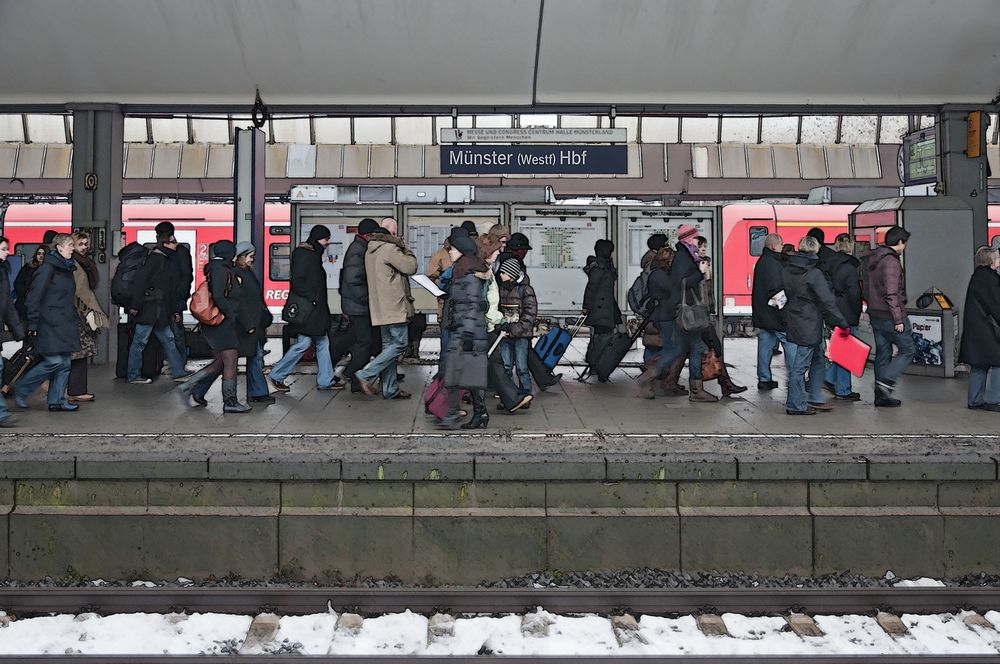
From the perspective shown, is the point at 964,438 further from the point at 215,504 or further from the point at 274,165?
the point at 274,165

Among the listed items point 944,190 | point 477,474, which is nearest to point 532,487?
point 477,474

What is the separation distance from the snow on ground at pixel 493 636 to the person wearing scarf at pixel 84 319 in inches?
170

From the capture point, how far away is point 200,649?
187 inches

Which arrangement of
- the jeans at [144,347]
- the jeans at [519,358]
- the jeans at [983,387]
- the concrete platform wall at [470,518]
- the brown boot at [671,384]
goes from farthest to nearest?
the jeans at [144,347]
the brown boot at [671,384]
the jeans at [519,358]
the jeans at [983,387]
the concrete platform wall at [470,518]

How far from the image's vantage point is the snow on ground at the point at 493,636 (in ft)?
15.5

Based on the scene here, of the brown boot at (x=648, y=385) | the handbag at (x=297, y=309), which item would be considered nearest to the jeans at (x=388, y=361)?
the handbag at (x=297, y=309)

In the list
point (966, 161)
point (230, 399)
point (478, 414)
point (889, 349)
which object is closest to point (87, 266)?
point (230, 399)

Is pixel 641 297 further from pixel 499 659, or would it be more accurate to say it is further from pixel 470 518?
pixel 499 659

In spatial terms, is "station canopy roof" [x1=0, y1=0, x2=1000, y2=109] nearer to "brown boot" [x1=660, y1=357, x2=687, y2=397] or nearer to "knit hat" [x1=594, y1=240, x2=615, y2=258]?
"knit hat" [x1=594, y1=240, x2=615, y2=258]

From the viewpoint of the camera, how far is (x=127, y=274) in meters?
9.93

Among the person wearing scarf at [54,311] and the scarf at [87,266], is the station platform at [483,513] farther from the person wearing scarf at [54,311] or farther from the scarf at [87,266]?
the scarf at [87,266]

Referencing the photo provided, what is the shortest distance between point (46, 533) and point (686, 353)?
6.12m

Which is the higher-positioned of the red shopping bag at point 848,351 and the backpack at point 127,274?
the backpack at point 127,274

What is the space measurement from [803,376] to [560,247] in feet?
17.6
